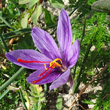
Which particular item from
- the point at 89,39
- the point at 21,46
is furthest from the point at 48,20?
the point at 89,39

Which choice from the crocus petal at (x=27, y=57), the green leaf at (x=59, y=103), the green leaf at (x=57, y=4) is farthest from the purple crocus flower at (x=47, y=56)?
the green leaf at (x=59, y=103)

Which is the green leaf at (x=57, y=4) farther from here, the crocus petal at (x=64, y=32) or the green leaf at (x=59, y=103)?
the green leaf at (x=59, y=103)

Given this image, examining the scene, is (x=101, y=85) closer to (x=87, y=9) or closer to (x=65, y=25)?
(x=87, y=9)

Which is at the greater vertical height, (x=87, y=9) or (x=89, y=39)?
(x=87, y=9)

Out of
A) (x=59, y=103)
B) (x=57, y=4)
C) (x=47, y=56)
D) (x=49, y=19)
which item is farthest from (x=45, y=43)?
(x=59, y=103)

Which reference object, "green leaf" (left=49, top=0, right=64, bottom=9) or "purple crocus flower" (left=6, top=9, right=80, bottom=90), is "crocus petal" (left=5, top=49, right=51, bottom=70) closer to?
"purple crocus flower" (left=6, top=9, right=80, bottom=90)

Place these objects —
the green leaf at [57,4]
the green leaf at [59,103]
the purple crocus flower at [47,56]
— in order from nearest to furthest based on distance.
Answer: the purple crocus flower at [47,56]
the green leaf at [57,4]
the green leaf at [59,103]

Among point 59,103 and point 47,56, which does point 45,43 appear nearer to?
point 47,56
